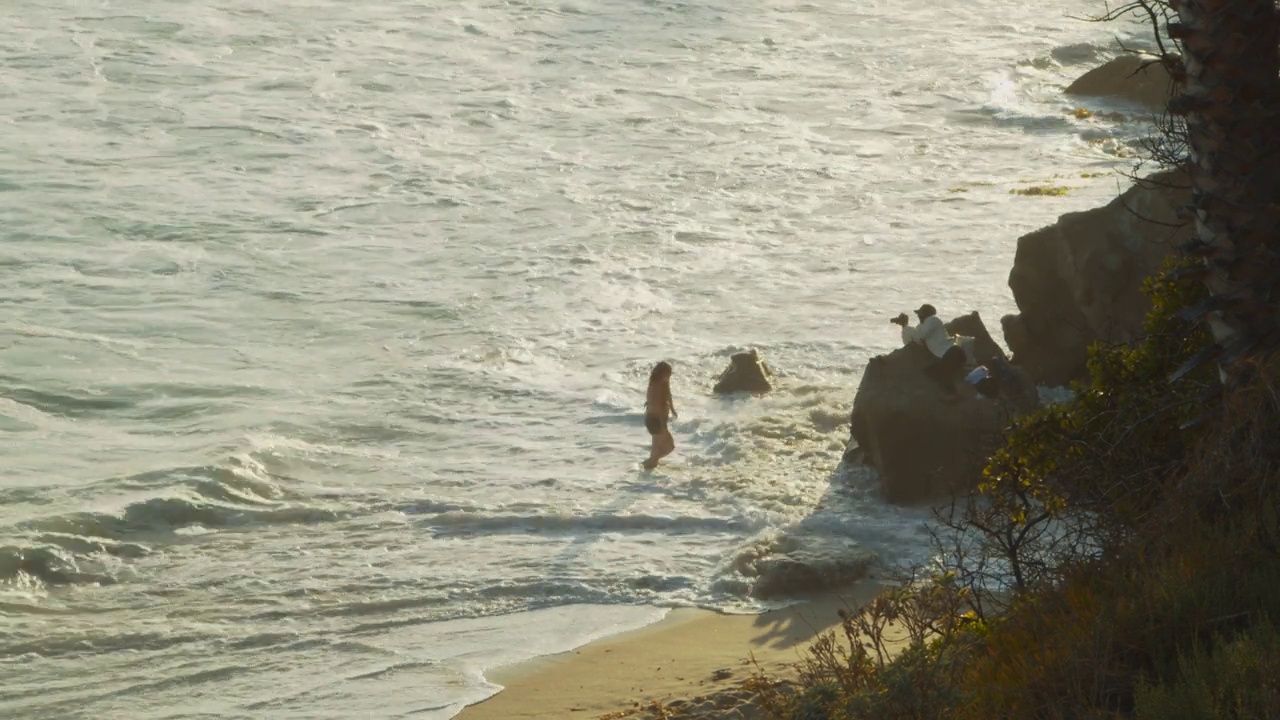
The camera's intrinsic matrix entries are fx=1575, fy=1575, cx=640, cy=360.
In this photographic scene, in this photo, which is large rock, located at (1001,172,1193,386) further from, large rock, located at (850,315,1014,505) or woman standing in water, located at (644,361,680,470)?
woman standing in water, located at (644,361,680,470)

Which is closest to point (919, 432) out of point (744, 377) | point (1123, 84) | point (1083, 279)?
point (1083, 279)

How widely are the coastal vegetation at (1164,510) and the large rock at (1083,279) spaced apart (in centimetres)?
608

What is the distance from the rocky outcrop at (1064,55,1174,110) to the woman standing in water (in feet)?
79.6

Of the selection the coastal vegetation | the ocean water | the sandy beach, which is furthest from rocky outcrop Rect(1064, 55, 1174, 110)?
the coastal vegetation

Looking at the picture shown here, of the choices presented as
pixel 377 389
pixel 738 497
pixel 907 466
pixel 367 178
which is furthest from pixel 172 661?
pixel 367 178

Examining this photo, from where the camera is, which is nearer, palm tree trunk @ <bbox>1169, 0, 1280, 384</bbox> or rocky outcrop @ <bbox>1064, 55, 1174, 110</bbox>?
palm tree trunk @ <bbox>1169, 0, 1280, 384</bbox>

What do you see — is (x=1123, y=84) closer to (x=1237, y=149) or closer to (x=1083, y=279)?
(x=1083, y=279)

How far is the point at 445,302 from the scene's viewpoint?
961 inches

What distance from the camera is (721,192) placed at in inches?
1260

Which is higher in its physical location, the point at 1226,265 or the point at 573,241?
the point at 1226,265

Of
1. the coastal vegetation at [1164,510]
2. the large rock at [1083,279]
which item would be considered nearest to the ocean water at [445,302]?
the large rock at [1083,279]

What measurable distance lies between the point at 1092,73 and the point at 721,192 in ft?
45.6

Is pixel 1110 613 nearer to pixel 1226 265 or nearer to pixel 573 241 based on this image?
pixel 1226 265

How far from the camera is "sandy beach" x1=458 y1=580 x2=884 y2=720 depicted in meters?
10.2
